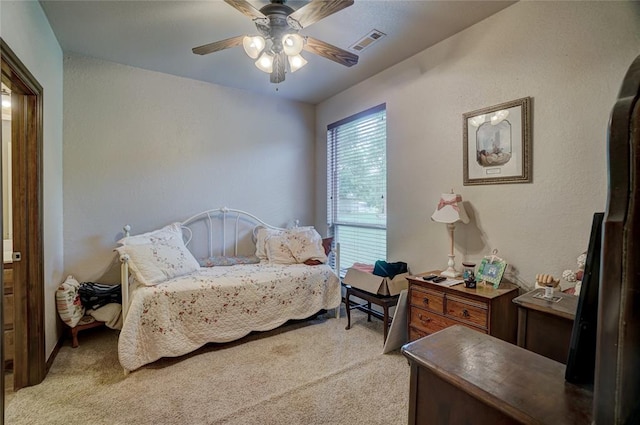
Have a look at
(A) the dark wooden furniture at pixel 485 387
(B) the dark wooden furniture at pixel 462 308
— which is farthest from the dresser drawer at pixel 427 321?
(A) the dark wooden furniture at pixel 485 387

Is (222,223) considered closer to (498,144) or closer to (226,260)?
(226,260)

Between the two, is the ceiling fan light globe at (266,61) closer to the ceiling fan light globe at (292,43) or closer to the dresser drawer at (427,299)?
the ceiling fan light globe at (292,43)

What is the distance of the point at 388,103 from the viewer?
123 inches

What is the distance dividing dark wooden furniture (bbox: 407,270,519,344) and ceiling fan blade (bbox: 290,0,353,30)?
6.38 ft

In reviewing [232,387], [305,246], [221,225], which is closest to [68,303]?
[221,225]

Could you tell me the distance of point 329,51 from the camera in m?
2.10

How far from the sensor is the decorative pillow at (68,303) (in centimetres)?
252

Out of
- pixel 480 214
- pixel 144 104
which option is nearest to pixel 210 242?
pixel 144 104

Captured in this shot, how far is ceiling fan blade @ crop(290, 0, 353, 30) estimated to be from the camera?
5.44 ft

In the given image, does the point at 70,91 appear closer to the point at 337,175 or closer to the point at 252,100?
the point at 252,100

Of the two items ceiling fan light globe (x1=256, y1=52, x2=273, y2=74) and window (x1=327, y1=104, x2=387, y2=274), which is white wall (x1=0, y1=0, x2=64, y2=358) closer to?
ceiling fan light globe (x1=256, y1=52, x2=273, y2=74)

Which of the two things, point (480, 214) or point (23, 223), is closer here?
point (23, 223)

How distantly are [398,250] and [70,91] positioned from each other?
3.56m

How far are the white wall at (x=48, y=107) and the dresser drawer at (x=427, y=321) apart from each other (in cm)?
286
